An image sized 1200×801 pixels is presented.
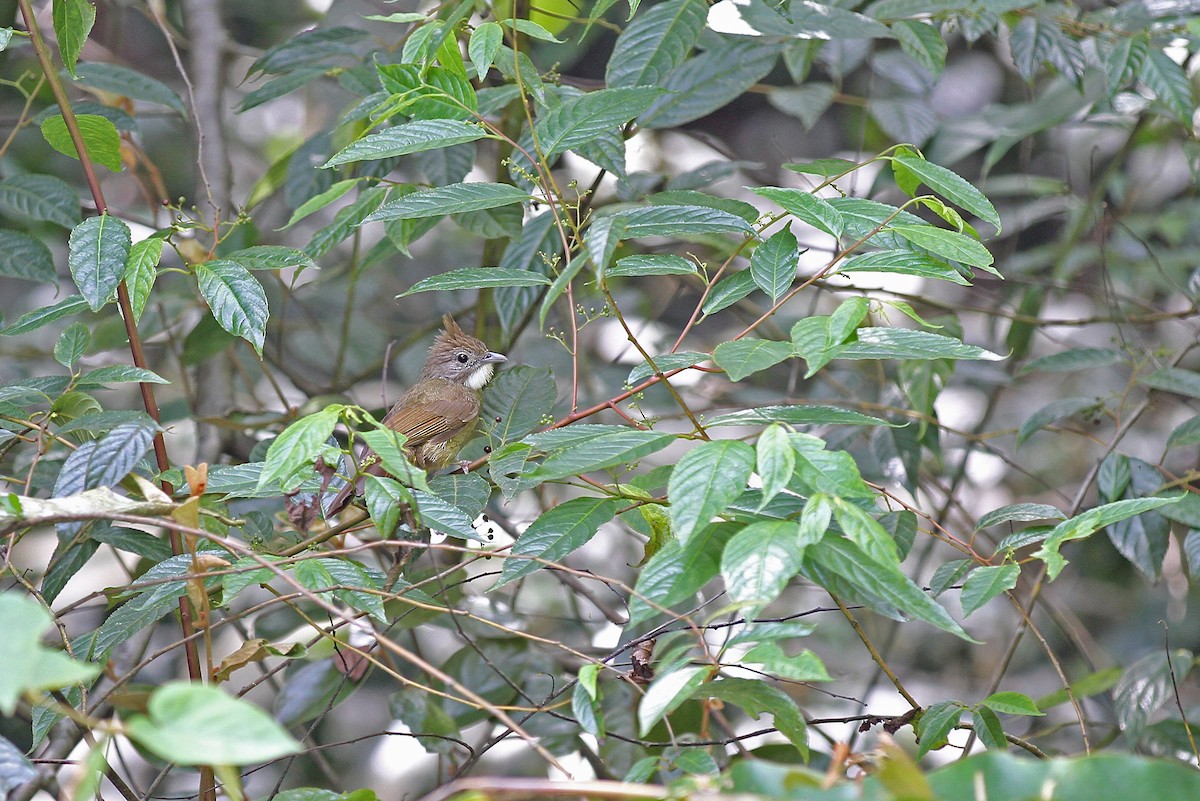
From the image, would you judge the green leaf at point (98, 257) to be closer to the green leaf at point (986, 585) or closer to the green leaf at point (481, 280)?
the green leaf at point (481, 280)

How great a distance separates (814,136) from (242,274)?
509 centimetres

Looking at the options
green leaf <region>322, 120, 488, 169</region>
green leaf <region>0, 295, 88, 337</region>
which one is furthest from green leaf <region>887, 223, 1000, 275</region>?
green leaf <region>0, 295, 88, 337</region>

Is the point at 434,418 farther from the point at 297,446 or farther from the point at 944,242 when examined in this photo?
the point at 944,242

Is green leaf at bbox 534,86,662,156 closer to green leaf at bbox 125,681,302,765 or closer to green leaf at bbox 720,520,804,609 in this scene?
green leaf at bbox 720,520,804,609

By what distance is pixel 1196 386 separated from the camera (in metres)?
3.25

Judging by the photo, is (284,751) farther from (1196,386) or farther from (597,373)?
(597,373)

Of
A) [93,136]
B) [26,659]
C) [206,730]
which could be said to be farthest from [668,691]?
[93,136]

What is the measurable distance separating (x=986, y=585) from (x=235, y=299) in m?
1.61

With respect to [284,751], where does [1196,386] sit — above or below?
below

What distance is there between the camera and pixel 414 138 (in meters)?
2.08

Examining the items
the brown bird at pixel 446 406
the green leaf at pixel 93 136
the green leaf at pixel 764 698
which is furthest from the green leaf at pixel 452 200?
the brown bird at pixel 446 406

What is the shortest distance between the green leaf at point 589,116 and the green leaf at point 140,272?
0.84 meters

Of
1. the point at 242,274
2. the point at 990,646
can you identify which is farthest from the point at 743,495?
the point at 990,646

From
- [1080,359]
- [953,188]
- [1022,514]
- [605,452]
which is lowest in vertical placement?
[1080,359]
